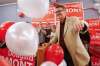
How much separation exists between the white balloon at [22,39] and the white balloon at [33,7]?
4.3 inches

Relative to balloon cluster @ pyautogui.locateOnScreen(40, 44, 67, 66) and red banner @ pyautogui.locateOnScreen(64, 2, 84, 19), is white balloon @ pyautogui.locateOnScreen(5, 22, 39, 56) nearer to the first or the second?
balloon cluster @ pyautogui.locateOnScreen(40, 44, 67, 66)

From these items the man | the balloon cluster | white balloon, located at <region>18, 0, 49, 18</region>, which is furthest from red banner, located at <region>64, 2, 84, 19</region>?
white balloon, located at <region>18, 0, 49, 18</region>

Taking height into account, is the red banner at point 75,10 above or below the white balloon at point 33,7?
below

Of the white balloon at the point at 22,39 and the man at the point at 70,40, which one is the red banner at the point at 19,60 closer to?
the white balloon at the point at 22,39

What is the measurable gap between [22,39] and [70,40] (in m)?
0.65

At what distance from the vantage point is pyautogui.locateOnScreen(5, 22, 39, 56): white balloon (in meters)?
1.69

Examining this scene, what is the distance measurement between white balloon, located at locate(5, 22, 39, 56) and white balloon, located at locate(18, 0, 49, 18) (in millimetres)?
110

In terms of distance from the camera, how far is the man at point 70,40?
216 cm

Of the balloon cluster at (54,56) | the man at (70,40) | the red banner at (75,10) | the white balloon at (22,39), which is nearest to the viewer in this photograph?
the white balloon at (22,39)

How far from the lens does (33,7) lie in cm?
175

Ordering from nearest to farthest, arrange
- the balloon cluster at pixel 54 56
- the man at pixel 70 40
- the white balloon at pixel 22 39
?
the white balloon at pixel 22 39, the balloon cluster at pixel 54 56, the man at pixel 70 40

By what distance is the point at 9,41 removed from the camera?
1724mm

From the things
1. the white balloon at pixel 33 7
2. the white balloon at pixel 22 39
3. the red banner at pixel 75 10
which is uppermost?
the white balloon at pixel 33 7

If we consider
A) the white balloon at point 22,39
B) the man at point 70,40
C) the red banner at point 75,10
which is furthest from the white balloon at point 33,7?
the red banner at point 75,10
